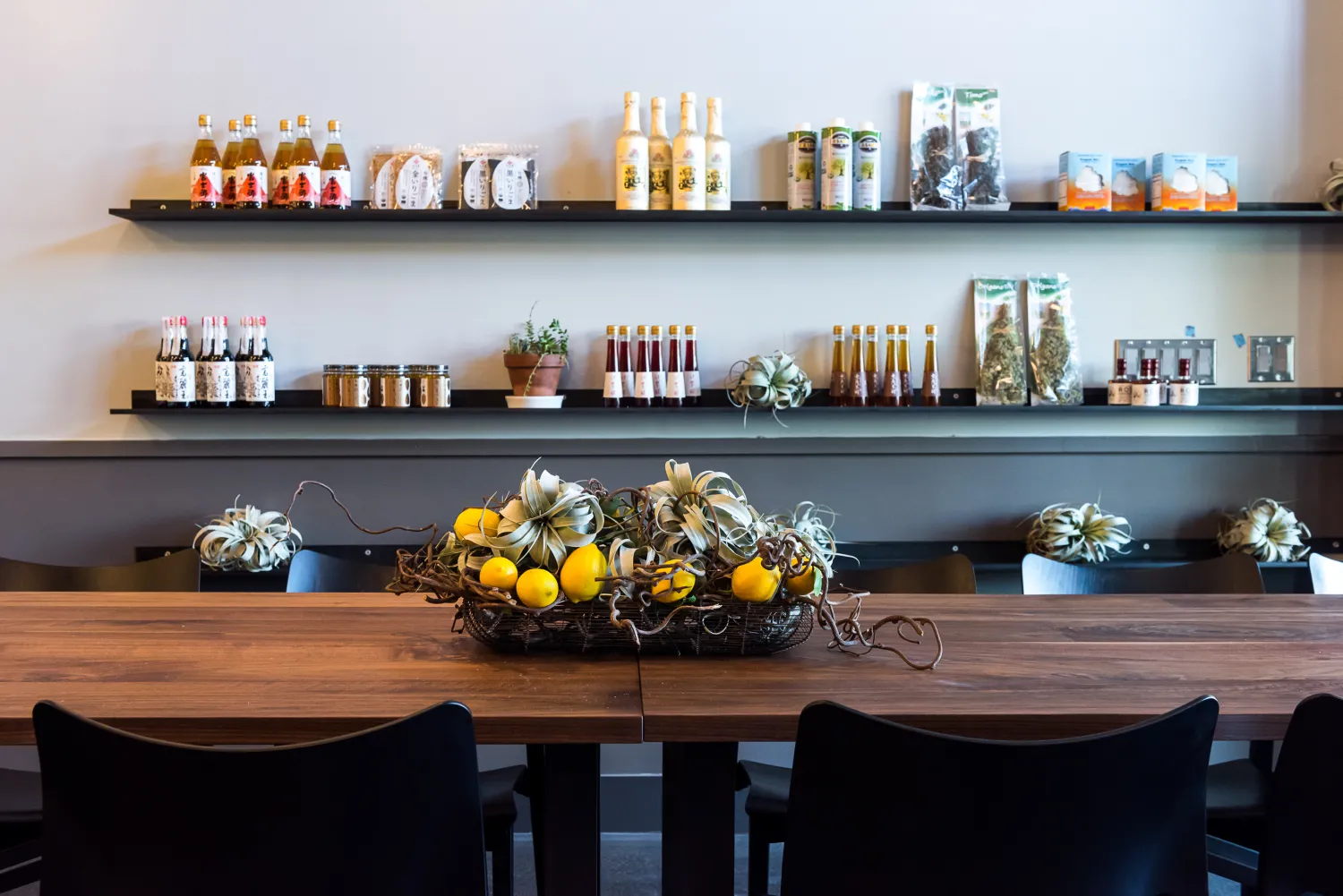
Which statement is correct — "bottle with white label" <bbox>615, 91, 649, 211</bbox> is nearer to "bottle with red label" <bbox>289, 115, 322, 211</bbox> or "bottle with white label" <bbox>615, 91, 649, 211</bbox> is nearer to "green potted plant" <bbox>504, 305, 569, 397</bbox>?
"green potted plant" <bbox>504, 305, 569, 397</bbox>

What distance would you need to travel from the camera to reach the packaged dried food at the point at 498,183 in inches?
117

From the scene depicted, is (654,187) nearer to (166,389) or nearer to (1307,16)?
(166,389)

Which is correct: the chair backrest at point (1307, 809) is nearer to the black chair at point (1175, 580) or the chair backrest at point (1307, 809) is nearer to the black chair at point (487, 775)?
the black chair at point (1175, 580)

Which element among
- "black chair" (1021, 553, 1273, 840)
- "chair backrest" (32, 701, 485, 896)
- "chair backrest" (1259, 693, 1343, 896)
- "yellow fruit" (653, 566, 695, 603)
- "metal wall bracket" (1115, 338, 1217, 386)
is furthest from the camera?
"metal wall bracket" (1115, 338, 1217, 386)

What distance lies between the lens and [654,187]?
2.97m

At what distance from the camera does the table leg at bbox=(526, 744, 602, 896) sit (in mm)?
1245

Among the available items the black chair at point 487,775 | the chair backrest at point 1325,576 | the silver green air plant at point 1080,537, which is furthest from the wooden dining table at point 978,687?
the silver green air plant at point 1080,537

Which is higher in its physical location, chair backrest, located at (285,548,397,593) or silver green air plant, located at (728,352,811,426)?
silver green air plant, located at (728,352,811,426)

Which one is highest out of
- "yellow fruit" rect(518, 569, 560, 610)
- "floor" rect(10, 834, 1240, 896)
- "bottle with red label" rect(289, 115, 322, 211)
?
"bottle with red label" rect(289, 115, 322, 211)

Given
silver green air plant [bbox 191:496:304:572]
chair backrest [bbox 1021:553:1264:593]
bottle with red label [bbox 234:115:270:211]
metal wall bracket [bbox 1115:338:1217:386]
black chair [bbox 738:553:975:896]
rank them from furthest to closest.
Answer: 1. metal wall bracket [bbox 1115:338:1217:386]
2. bottle with red label [bbox 234:115:270:211]
3. silver green air plant [bbox 191:496:304:572]
4. chair backrest [bbox 1021:553:1264:593]
5. black chair [bbox 738:553:975:896]

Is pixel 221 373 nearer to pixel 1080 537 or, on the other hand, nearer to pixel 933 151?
Answer: pixel 933 151

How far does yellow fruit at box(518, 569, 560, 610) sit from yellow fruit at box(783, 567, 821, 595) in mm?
294

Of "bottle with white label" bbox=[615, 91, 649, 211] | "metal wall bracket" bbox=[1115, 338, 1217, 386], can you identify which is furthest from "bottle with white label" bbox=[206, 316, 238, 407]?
"metal wall bracket" bbox=[1115, 338, 1217, 386]

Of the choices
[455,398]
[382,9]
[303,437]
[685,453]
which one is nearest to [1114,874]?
[685,453]
